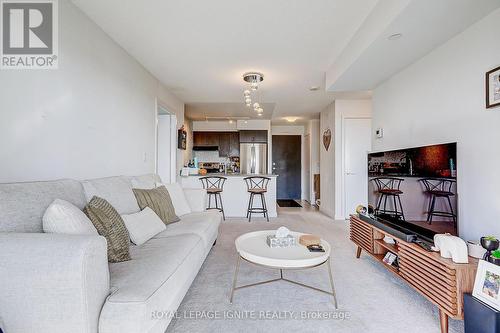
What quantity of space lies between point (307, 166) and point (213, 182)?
3731 mm

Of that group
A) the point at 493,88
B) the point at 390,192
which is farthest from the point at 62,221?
the point at 493,88

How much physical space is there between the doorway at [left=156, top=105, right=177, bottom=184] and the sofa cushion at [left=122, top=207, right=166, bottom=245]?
237 cm

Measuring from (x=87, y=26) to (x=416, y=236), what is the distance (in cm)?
341

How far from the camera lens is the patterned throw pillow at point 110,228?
156 cm

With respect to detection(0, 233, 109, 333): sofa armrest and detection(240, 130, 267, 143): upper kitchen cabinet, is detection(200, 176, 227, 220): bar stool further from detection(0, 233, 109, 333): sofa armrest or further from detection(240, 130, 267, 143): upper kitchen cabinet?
detection(0, 233, 109, 333): sofa armrest

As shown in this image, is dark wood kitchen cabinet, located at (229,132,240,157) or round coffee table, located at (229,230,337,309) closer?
round coffee table, located at (229,230,337,309)

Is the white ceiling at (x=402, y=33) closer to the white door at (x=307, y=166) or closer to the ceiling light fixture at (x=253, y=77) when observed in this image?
the ceiling light fixture at (x=253, y=77)

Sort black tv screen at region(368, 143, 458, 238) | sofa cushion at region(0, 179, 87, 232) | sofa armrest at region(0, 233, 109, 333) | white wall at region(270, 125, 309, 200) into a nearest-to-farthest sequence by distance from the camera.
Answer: sofa armrest at region(0, 233, 109, 333) < sofa cushion at region(0, 179, 87, 232) < black tv screen at region(368, 143, 458, 238) < white wall at region(270, 125, 309, 200)

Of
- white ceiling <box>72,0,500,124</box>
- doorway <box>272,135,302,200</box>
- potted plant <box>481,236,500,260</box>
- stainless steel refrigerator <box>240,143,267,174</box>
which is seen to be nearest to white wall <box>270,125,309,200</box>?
doorway <box>272,135,302,200</box>

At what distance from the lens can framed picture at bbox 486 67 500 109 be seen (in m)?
1.73

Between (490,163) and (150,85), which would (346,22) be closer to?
(490,163)

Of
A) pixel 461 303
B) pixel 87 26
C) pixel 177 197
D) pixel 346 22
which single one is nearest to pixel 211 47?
pixel 87 26

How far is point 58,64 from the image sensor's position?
6.44 feet

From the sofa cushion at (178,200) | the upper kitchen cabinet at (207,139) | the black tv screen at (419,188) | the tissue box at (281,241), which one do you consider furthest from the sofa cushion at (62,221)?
the upper kitchen cabinet at (207,139)
